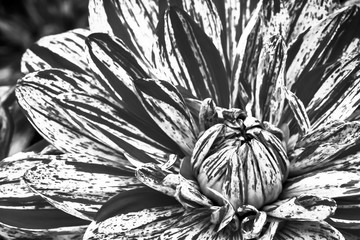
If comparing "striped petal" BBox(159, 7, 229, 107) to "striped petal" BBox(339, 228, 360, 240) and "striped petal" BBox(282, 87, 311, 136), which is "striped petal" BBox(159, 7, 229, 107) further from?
"striped petal" BBox(339, 228, 360, 240)

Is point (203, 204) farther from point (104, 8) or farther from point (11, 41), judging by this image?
point (11, 41)

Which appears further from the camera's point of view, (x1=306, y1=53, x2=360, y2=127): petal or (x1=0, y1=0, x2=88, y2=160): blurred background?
(x1=0, y1=0, x2=88, y2=160): blurred background

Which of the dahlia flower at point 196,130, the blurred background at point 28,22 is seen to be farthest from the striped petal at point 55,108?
the blurred background at point 28,22

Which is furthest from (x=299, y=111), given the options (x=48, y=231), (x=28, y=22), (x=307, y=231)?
(x=28, y=22)

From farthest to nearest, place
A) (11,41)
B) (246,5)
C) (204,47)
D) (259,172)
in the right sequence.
→ 1. (11,41)
2. (246,5)
3. (204,47)
4. (259,172)

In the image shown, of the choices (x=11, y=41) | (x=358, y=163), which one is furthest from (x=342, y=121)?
(x=11, y=41)

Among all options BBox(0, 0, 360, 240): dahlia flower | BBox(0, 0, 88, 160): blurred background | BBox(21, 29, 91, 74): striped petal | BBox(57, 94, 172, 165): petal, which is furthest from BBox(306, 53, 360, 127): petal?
BBox(0, 0, 88, 160): blurred background
